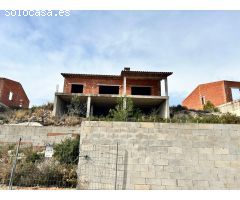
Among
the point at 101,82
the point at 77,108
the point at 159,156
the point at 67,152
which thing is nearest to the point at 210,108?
the point at 101,82

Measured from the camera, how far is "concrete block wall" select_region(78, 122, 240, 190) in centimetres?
766

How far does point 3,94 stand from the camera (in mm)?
22984

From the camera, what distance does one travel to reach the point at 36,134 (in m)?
11.5

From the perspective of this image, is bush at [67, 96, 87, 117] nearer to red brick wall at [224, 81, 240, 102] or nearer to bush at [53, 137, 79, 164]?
bush at [53, 137, 79, 164]

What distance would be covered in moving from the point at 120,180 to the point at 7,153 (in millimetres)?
5568

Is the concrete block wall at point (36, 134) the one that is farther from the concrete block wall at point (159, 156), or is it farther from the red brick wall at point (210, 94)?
the red brick wall at point (210, 94)

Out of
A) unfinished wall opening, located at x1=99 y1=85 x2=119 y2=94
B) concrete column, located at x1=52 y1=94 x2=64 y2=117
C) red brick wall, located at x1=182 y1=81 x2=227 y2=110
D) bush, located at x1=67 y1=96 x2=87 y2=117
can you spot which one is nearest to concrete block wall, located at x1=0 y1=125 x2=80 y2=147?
concrete column, located at x1=52 y1=94 x2=64 y2=117

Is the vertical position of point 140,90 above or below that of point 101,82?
below

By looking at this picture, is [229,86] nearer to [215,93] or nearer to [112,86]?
[215,93]

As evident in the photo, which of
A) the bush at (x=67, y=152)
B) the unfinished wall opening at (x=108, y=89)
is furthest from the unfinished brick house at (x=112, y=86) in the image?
the bush at (x=67, y=152)

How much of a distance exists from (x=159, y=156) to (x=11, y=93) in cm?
2102

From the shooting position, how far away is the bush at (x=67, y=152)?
8.84 m

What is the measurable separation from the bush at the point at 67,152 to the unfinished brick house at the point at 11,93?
1384 centimetres
